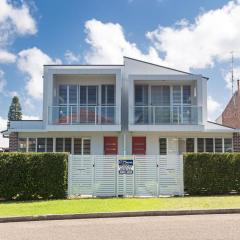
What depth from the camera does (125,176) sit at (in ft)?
63.0

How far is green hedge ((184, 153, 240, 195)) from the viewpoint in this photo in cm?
1916

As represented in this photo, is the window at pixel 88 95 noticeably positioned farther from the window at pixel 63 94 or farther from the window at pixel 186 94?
the window at pixel 186 94

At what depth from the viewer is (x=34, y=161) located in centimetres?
1828

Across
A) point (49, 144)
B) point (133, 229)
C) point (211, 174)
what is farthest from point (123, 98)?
point (133, 229)

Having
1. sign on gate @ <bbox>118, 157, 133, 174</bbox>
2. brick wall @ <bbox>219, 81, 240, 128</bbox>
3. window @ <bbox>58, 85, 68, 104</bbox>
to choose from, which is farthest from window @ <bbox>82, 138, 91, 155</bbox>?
brick wall @ <bbox>219, 81, 240, 128</bbox>

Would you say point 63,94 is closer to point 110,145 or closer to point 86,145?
point 86,145

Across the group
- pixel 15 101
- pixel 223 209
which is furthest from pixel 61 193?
pixel 15 101

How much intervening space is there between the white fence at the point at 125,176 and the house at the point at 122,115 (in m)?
5.75

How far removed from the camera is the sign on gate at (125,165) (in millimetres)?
19219

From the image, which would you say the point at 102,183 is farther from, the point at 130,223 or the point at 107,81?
the point at 107,81

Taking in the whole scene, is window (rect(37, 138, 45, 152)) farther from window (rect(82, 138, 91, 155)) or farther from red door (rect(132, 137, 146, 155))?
red door (rect(132, 137, 146, 155))

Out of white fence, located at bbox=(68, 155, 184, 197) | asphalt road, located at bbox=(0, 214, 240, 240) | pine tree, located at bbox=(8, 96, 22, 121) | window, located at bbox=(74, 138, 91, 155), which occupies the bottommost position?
asphalt road, located at bbox=(0, 214, 240, 240)

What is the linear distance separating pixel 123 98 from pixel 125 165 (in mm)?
8454

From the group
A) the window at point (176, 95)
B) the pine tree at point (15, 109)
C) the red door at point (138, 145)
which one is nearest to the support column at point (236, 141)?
the window at point (176, 95)
